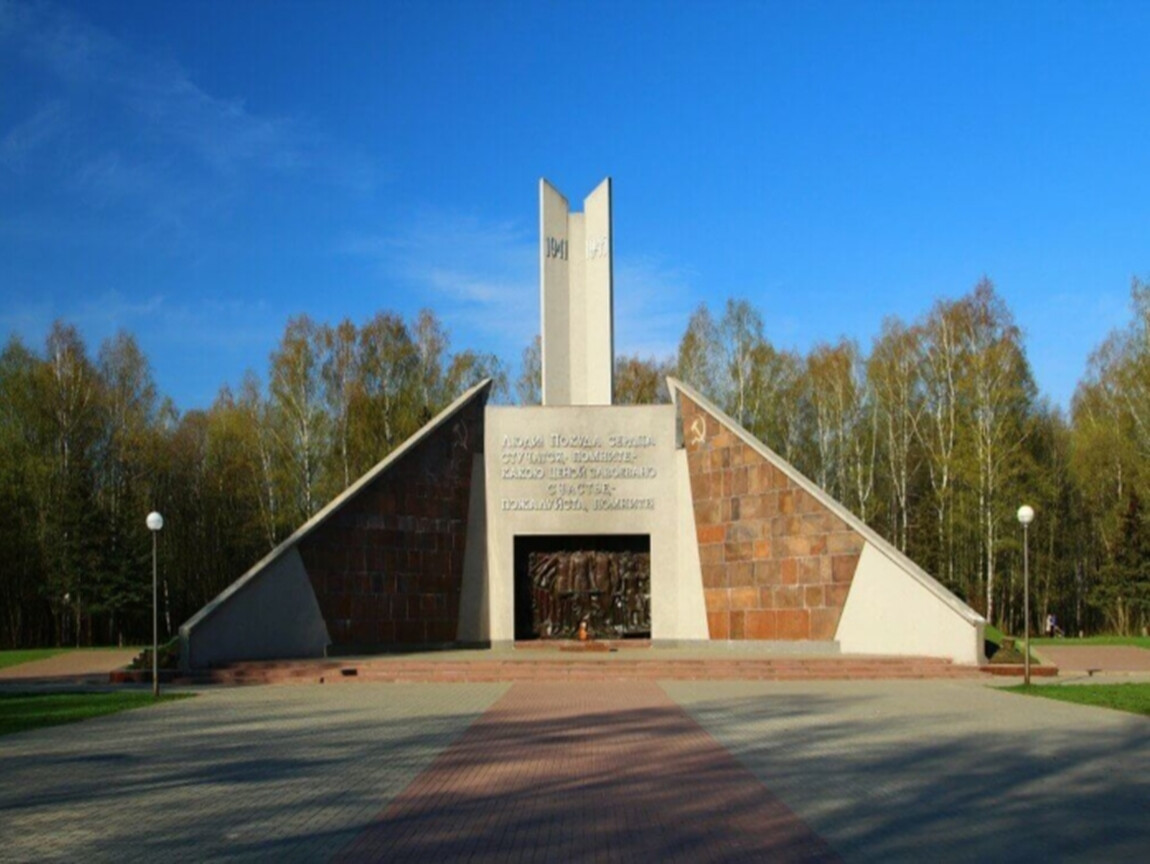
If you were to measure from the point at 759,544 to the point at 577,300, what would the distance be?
666 cm

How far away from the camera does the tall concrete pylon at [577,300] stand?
2448 cm

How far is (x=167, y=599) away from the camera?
37344 mm

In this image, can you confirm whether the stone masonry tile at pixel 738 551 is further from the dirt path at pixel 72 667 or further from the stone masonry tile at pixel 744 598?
the dirt path at pixel 72 667

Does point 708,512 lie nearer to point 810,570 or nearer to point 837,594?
point 810,570

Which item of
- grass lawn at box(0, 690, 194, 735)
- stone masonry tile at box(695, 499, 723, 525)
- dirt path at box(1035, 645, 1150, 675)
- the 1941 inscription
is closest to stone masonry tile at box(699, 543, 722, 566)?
stone masonry tile at box(695, 499, 723, 525)

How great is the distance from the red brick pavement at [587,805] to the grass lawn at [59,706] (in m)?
5.01

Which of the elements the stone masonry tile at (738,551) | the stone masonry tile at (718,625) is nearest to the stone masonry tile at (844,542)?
the stone masonry tile at (738,551)

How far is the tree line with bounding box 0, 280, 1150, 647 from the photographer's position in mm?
33719

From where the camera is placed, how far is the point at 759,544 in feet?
71.5

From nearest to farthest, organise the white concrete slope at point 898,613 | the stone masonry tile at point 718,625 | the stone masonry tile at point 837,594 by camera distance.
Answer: the white concrete slope at point 898,613 < the stone masonry tile at point 837,594 < the stone masonry tile at point 718,625

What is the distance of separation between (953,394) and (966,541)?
4759 mm

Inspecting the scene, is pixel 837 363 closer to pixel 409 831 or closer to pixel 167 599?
pixel 167 599

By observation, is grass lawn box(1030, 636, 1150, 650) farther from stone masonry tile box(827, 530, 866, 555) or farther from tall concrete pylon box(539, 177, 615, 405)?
tall concrete pylon box(539, 177, 615, 405)

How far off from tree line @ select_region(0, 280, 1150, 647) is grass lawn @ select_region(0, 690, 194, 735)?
16.4 m
